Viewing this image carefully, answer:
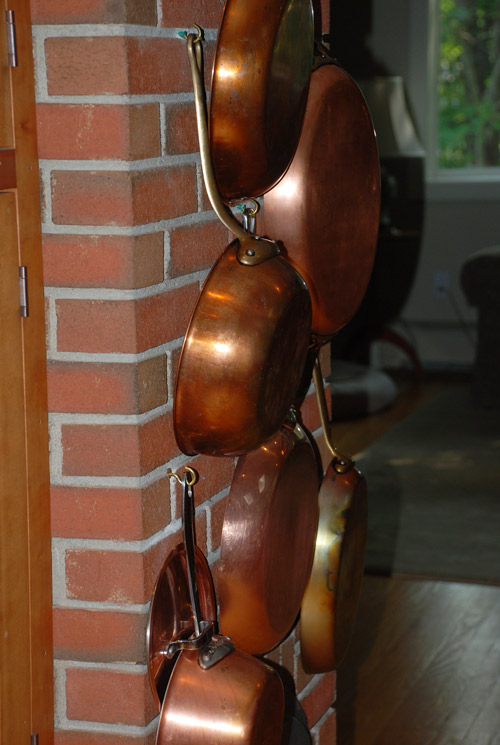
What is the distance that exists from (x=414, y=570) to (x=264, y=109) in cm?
205

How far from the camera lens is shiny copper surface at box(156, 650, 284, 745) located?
1.02 metres

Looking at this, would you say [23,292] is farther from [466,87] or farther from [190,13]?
[466,87]

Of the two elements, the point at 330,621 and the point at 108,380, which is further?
the point at 330,621

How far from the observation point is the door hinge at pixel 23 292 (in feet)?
3.25

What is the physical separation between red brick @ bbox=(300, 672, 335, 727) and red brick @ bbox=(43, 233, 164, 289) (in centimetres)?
70

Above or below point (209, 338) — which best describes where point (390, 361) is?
below

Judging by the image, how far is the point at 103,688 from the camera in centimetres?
107

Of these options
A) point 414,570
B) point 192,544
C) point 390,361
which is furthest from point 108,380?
point 390,361

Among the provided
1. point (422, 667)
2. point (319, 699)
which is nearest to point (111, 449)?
point (319, 699)

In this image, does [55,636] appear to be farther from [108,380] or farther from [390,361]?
[390,361]

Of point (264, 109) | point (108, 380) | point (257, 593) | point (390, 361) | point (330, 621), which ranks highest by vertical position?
point (264, 109)

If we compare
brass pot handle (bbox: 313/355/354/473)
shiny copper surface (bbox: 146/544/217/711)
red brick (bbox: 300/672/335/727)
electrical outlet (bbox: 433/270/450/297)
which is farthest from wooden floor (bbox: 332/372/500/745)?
electrical outlet (bbox: 433/270/450/297)

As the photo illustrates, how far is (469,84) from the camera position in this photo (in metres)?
5.38

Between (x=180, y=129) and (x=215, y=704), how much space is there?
0.56m
